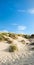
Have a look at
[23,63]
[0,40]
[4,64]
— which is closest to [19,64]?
[23,63]

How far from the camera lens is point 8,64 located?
427 inches

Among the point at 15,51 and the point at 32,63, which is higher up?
the point at 15,51

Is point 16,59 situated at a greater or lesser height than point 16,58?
lesser

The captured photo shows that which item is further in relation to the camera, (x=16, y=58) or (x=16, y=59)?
(x=16, y=58)

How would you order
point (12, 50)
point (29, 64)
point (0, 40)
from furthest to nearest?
point (0, 40)
point (12, 50)
point (29, 64)

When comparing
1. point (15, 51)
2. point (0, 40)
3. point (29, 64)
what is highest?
point (0, 40)

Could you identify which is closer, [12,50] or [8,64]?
[8,64]

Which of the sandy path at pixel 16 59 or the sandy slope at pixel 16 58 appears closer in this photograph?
the sandy path at pixel 16 59

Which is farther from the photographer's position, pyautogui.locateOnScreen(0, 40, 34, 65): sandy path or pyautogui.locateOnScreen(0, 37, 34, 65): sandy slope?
pyautogui.locateOnScreen(0, 37, 34, 65): sandy slope

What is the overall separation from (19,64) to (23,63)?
1.42 feet

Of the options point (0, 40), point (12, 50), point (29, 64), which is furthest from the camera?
point (0, 40)

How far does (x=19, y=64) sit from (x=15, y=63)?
0.44 metres

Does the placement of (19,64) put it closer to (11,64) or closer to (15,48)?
(11,64)

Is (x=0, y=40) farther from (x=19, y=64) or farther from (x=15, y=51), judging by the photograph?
(x=19, y=64)
